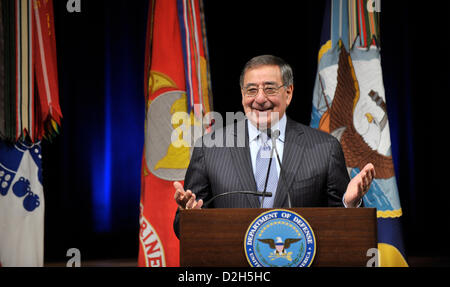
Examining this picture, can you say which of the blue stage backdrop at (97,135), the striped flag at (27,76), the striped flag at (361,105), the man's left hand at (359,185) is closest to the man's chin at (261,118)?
the man's left hand at (359,185)

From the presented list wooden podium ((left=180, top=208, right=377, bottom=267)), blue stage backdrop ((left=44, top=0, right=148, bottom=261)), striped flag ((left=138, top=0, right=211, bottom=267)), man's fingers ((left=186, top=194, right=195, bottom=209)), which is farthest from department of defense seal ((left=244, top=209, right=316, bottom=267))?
blue stage backdrop ((left=44, top=0, right=148, bottom=261))

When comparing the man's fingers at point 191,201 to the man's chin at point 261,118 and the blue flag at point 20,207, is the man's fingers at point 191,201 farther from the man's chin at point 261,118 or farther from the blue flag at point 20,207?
the blue flag at point 20,207

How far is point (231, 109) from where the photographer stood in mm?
3797

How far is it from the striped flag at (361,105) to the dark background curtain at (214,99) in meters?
0.84

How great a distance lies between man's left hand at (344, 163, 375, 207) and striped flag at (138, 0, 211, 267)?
1604 mm

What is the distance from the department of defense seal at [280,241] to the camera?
3.83 ft

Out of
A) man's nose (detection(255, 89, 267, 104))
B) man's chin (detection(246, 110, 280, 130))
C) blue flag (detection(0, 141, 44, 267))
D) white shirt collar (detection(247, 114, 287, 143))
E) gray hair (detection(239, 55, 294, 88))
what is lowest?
blue flag (detection(0, 141, 44, 267))

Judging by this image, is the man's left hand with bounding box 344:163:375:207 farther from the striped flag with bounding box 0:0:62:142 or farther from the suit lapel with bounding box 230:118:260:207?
the striped flag with bounding box 0:0:62:142

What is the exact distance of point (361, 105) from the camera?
116 inches

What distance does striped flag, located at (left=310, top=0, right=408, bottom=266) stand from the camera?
2.90 m

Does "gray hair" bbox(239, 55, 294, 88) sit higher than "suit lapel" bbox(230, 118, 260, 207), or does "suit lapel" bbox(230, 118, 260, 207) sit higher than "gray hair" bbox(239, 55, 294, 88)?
"gray hair" bbox(239, 55, 294, 88)

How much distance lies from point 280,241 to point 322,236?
12 centimetres

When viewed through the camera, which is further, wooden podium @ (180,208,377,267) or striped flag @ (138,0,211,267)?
striped flag @ (138,0,211,267)

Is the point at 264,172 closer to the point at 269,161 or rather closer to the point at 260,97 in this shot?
the point at 269,161
